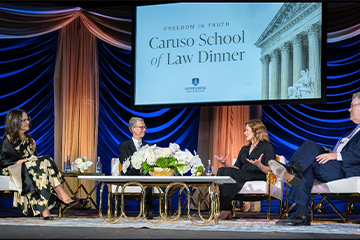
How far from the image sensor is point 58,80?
7316 millimetres

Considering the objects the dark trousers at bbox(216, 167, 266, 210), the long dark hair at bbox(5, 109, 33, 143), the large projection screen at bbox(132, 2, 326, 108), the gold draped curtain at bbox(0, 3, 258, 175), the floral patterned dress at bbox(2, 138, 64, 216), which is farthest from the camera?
the gold draped curtain at bbox(0, 3, 258, 175)

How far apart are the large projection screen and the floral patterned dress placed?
2.17m

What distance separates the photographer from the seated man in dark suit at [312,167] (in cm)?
386

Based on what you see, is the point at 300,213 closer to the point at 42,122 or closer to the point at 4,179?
the point at 4,179

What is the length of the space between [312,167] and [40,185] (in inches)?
94.2

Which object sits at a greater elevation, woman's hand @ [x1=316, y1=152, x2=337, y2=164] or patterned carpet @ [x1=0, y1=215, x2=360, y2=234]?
woman's hand @ [x1=316, y1=152, x2=337, y2=164]

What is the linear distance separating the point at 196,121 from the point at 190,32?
1284 mm

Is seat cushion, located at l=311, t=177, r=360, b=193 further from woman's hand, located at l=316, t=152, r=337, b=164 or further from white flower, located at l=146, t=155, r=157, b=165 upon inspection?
white flower, located at l=146, t=155, r=157, b=165

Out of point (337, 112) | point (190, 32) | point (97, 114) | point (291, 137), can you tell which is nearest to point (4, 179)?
point (97, 114)

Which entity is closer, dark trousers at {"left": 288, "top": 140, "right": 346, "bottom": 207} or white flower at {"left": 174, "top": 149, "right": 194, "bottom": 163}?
dark trousers at {"left": 288, "top": 140, "right": 346, "bottom": 207}

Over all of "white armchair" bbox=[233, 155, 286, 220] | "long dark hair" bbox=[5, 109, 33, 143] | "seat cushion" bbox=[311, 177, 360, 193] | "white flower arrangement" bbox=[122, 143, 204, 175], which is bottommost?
"white armchair" bbox=[233, 155, 286, 220]

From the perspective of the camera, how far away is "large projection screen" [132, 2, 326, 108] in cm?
Result: 598

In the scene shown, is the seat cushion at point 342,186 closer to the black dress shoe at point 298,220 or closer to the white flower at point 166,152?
the black dress shoe at point 298,220

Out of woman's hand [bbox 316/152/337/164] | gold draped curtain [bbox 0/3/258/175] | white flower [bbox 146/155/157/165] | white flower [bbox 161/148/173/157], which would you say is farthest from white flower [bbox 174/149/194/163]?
gold draped curtain [bbox 0/3/258/175]
